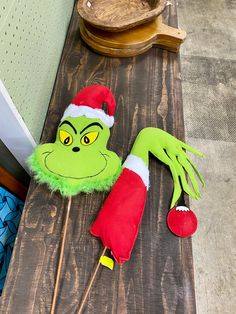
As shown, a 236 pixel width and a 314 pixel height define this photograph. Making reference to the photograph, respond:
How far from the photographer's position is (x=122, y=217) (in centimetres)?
55

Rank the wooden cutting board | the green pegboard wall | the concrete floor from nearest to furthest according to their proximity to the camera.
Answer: the green pegboard wall, the wooden cutting board, the concrete floor

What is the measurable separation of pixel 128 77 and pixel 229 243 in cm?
84

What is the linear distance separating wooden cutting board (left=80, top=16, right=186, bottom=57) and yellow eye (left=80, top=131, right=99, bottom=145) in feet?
1.28

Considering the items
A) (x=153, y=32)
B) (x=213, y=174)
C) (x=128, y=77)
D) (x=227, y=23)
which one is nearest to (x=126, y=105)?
(x=128, y=77)

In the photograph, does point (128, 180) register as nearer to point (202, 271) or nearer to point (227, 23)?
point (202, 271)

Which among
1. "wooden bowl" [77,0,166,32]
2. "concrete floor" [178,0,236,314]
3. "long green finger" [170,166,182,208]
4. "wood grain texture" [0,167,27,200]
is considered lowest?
"concrete floor" [178,0,236,314]

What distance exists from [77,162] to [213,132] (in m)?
1.06

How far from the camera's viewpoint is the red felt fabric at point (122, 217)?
1.76 ft

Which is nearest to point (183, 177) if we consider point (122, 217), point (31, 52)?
point (122, 217)

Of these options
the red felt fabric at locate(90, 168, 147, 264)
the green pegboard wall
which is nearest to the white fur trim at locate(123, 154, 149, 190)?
the red felt fabric at locate(90, 168, 147, 264)

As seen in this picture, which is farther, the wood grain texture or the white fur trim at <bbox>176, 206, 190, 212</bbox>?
the wood grain texture

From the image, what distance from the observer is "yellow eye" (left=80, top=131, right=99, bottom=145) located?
608 millimetres

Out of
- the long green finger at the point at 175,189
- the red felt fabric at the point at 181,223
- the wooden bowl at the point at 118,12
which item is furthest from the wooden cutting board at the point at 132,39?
the red felt fabric at the point at 181,223

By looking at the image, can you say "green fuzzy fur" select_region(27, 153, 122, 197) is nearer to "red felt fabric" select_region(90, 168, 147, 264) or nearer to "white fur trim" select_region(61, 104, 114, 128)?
"red felt fabric" select_region(90, 168, 147, 264)
